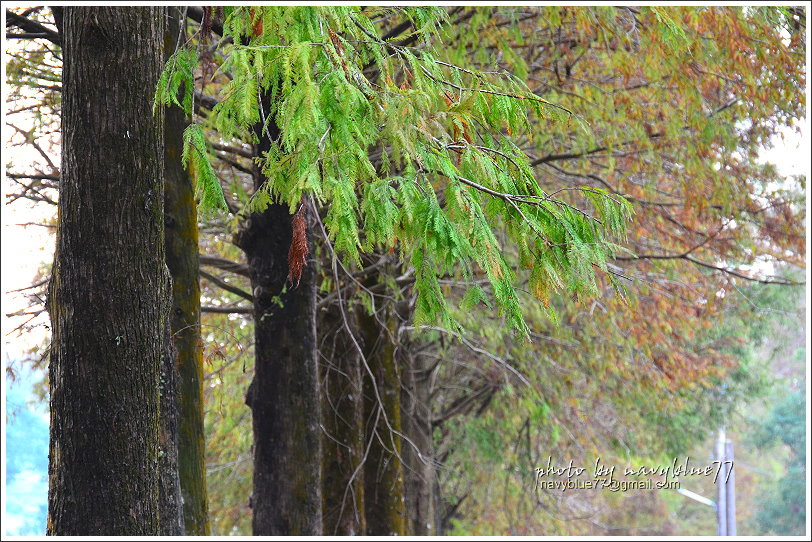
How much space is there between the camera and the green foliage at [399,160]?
10.1 feet

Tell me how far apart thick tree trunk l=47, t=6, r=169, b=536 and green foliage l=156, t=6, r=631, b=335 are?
0.25 metres

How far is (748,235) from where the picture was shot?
892cm

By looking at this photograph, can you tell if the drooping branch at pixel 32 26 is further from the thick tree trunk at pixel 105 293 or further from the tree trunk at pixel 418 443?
the tree trunk at pixel 418 443

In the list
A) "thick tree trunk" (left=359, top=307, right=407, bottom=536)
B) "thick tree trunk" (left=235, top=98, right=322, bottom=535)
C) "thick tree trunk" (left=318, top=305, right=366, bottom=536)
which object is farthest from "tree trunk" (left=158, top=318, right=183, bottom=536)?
"thick tree trunk" (left=359, top=307, right=407, bottom=536)

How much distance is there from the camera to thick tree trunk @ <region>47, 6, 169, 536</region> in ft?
11.2

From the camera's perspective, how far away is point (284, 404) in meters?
6.38

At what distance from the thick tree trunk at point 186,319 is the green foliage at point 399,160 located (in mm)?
2069

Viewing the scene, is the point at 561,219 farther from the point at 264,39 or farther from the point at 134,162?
the point at 134,162

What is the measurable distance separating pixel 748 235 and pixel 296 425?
18.2 feet

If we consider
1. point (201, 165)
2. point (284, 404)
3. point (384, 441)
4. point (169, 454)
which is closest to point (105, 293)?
point (201, 165)

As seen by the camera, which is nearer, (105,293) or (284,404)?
(105,293)

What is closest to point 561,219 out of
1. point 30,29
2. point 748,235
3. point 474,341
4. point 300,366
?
point 300,366

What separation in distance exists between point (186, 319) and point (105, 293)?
228 centimetres

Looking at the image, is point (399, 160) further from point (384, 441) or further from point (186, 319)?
point (384, 441)
